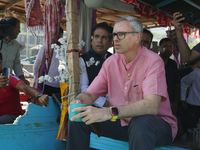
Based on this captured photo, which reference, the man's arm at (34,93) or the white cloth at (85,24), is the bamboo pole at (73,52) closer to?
the man's arm at (34,93)

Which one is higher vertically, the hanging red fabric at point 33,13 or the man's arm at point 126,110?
the hanging red fabric at point 33,13

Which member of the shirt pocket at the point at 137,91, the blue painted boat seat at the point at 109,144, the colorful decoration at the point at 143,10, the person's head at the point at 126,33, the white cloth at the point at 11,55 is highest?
the colorful decoration at the point at 143,10

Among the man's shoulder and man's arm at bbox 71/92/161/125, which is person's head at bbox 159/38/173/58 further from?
man's arm at bbox 71/92/161/125

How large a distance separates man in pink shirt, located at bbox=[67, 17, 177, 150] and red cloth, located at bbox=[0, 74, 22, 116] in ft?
3.88

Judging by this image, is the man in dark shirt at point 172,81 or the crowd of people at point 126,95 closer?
the crowd of people at point 126,95

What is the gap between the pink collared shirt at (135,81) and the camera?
164cm

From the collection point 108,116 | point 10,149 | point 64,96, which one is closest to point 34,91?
point 64,96

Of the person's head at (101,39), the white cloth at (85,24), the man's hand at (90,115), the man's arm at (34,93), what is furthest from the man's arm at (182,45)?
the man's arm at (34,93)

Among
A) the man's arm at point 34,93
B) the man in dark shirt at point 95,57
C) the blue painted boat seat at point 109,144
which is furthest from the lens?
the man in dark shirt at point 95,57

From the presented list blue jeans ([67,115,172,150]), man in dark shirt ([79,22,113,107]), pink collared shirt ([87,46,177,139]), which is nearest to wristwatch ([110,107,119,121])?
blue jeans ([67,115,172,150])

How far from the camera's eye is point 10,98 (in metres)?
2.72

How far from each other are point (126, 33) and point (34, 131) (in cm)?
159

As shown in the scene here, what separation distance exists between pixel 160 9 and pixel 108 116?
377cm

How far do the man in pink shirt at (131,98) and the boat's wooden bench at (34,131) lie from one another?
2.73 feet
